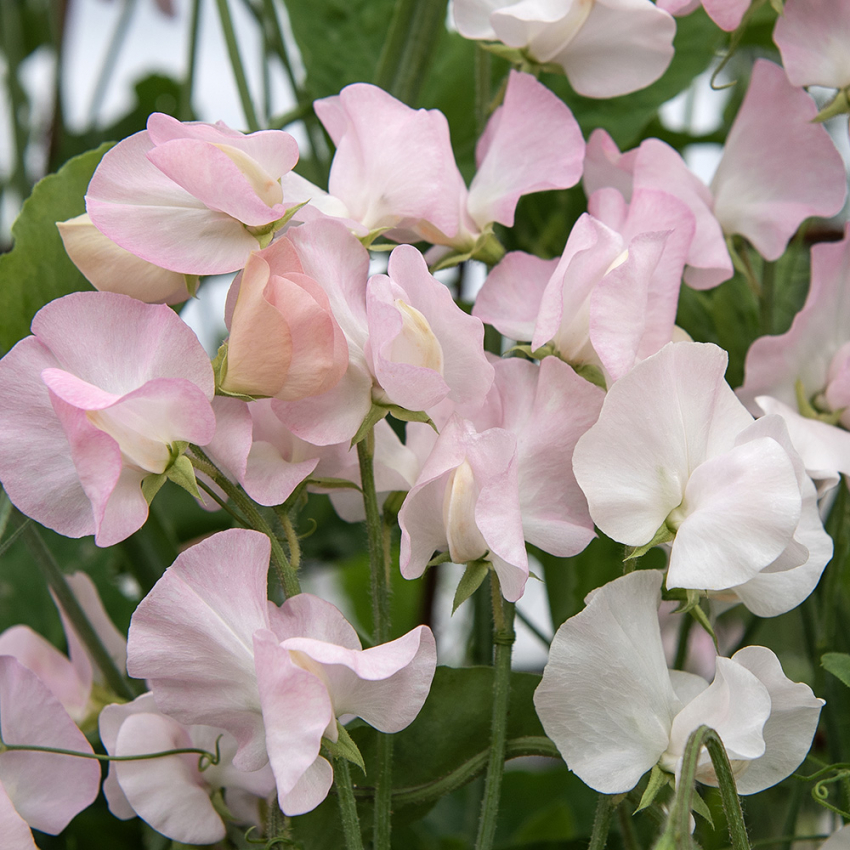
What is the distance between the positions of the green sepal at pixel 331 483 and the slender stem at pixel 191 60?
28cm

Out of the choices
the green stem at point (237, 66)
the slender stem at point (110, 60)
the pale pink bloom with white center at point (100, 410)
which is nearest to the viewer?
the pale pink bloom with white center at point (100, 410)

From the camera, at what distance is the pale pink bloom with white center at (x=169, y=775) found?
1.17 ft

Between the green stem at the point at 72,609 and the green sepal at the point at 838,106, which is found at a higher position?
the green sepal at the point at 838,106

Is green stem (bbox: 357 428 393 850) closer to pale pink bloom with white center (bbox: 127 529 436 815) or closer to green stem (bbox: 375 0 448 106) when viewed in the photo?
pale pink bloom with white center (bbox: 127 529 436 815)

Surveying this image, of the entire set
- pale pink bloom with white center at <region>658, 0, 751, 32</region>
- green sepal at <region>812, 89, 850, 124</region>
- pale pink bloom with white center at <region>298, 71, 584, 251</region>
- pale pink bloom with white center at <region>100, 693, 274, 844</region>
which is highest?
pale pink bloom with white center at <region>658, 0, 751, 32</region>

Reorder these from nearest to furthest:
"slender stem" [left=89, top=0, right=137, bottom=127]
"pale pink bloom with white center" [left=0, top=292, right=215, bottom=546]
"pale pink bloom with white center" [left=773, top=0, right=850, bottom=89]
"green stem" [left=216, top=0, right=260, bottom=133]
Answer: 1. "pale pink bloom with white center" [left=0, top=292, right=215, bottom=546]
2. "pale pink bloom with white center" [left=773, top=0, right=850, bottom=89]
3. "green stem" [left=216, top=0, right=260, bottom=133]
4. "slender stem" [left=89, top=0, right=137, bottom=127]

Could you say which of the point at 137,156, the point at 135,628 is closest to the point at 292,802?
the point at 135,628

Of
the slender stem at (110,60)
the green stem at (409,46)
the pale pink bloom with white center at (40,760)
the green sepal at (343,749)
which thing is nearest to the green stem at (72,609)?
the pale pink bloom with white center at (40,760)

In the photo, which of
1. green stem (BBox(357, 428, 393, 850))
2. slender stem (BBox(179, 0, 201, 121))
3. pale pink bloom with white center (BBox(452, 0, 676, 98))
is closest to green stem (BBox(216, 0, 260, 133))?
slender stem (BBox(179, 0, 201, 121))

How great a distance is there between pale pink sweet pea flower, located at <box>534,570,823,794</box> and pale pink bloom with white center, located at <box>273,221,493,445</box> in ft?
0.26

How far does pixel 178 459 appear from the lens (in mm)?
296

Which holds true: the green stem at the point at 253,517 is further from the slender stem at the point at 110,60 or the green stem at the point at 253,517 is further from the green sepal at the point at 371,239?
the slender stem at the point at 110,60

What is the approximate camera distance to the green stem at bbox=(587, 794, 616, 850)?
300 millimetres

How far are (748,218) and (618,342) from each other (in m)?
0.16
